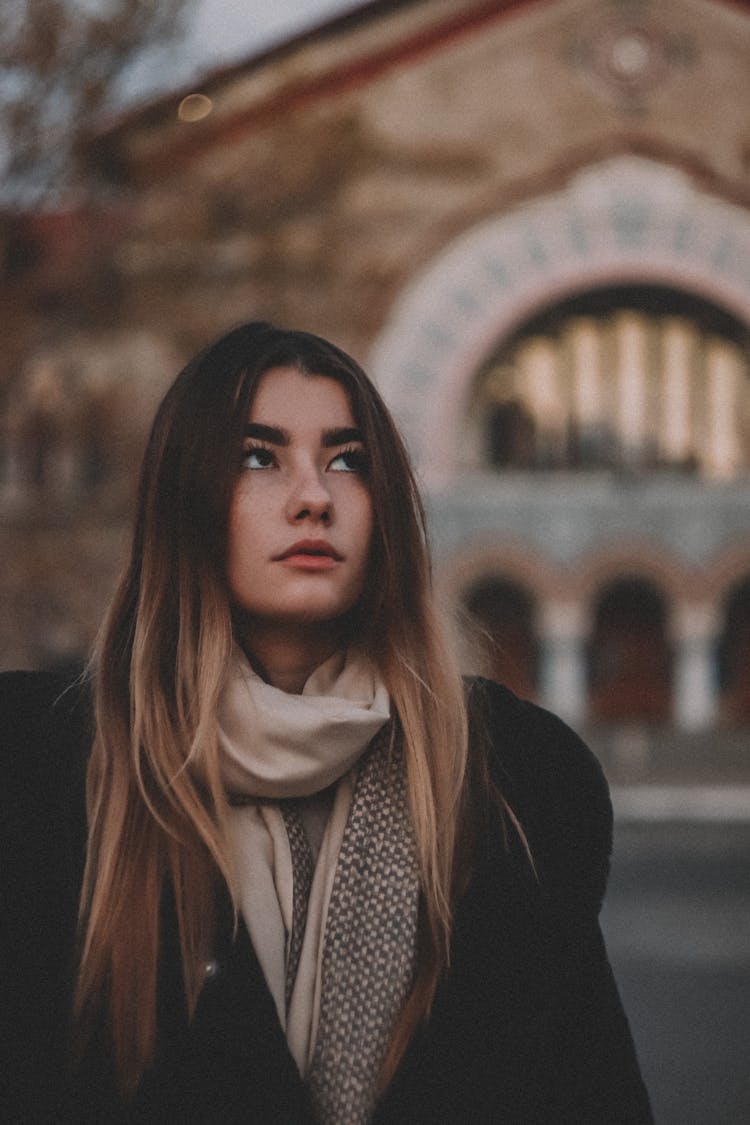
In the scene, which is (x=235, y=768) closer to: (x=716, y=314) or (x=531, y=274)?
(x=531, y=274)

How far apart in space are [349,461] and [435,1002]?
2.35ft

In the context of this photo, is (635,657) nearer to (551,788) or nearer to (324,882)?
(551,788)

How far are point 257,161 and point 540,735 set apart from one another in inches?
704

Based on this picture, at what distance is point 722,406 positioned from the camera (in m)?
20.6

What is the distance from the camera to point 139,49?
1362 centimetres

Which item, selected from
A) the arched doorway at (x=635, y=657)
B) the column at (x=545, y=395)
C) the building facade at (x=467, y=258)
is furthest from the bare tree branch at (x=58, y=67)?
the arched doorway at (x=635, y=657)

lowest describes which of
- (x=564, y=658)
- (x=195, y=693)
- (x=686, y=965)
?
(x=686, y=965)

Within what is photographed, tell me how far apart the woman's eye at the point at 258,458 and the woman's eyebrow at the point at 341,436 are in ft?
0.25

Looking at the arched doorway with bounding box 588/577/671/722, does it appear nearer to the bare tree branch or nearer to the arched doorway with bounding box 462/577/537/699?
the arched doorway with bounding box 462/577/537/699

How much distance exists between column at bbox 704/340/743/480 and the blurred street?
8.33 meters

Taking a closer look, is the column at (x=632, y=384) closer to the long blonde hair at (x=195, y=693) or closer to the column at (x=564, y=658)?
the column at (x=564, y=658)

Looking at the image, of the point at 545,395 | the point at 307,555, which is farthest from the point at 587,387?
the point at 307,555

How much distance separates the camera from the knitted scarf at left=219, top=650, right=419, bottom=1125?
1.81 m

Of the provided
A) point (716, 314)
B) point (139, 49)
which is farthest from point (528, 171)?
point (139, 49)
